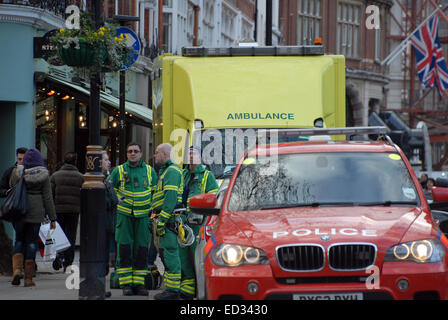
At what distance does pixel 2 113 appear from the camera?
21.9 meters

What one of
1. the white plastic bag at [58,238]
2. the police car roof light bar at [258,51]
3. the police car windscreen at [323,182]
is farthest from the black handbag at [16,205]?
the police car windscreen at [323,182]

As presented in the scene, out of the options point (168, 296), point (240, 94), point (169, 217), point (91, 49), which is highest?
→ point (91, 49)

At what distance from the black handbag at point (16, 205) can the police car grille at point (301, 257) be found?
6.31 meters

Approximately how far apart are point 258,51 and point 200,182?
4.08m

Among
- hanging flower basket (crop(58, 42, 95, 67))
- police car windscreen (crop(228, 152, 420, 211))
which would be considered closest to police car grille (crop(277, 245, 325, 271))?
police car windscreen (crop(228, 152, 420, 211))

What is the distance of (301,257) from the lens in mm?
8141

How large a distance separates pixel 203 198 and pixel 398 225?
1.96 m

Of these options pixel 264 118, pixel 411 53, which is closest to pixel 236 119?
pixel 264 118

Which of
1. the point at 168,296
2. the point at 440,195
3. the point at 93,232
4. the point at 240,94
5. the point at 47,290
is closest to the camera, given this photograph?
the point at 440,195

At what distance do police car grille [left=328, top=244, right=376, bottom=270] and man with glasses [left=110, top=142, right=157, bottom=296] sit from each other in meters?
4.74

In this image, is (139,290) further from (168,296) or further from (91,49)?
(91,49)

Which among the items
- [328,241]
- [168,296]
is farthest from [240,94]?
[328,241]

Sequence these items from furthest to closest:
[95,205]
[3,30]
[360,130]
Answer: [3,30] < [95,205] < [360,130]

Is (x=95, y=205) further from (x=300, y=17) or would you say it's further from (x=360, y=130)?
(x=300, y=17)
